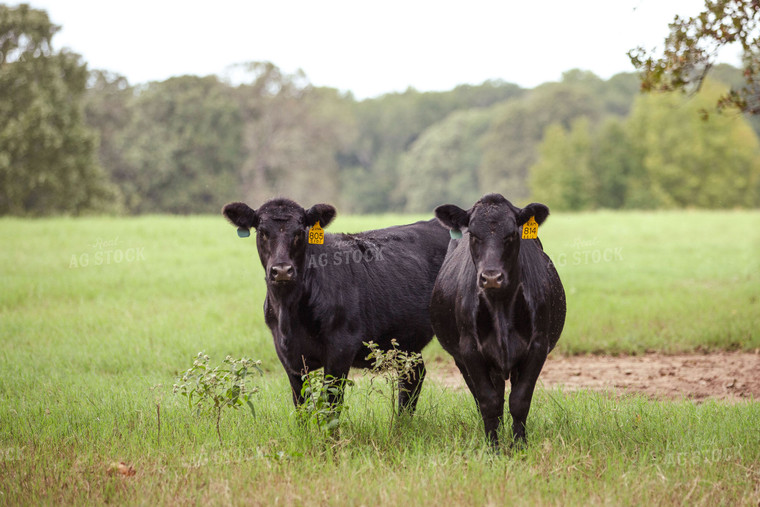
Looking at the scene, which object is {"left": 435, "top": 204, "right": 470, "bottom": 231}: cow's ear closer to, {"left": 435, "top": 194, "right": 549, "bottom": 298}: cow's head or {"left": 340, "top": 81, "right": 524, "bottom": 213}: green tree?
{"left": 435, "top": 194, "right": 549, "bottom": 298}: cow's head

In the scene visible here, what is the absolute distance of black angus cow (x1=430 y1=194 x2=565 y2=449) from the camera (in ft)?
18.4

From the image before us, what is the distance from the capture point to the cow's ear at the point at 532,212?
19.0 feet

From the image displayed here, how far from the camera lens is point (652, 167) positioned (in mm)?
51688

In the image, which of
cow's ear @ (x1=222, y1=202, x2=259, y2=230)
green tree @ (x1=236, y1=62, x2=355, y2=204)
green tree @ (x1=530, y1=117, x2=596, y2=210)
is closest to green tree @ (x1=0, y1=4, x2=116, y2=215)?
green tree @ (x1=236, y1=62, x2=355, y2=204)

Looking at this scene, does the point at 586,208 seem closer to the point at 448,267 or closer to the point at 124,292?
the point at 124,292

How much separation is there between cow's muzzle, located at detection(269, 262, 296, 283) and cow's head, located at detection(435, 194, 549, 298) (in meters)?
1.27

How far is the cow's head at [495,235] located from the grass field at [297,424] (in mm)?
1272

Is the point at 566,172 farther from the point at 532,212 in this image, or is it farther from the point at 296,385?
the point at 296,385

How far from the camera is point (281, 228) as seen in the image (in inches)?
247

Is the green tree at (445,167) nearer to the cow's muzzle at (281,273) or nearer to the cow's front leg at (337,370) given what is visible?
the cow's front leg at (337,370)

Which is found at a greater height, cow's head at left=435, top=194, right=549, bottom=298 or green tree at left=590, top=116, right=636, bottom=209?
green tree at left=590, top=116, right=636, bottom=209

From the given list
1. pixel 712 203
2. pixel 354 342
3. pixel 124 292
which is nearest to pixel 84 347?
pixel 124 292

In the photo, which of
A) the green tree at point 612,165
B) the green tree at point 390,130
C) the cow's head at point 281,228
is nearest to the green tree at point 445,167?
the green tree at point 390,130

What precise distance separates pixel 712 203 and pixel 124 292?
46.9 meters
